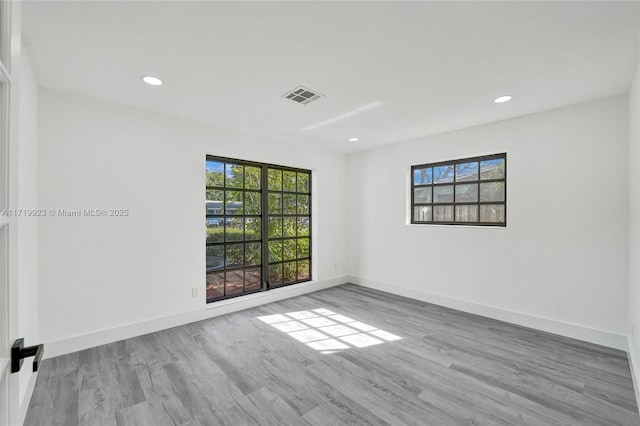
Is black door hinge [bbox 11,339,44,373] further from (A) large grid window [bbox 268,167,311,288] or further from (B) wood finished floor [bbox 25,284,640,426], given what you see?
(A) large grid window [bbox 268,167,311,288]

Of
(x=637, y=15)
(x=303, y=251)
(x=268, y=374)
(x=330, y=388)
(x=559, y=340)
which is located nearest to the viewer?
(x=637, y=15)

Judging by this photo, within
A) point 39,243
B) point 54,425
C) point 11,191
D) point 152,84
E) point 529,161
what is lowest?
point 54,425

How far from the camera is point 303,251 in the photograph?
506 cm

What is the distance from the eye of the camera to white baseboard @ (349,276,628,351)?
2.86 metres

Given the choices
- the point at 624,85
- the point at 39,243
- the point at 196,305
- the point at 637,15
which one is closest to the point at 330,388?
the point at 196,305

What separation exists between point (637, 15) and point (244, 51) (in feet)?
8.17

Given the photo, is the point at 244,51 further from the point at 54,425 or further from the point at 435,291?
the point at 435,291

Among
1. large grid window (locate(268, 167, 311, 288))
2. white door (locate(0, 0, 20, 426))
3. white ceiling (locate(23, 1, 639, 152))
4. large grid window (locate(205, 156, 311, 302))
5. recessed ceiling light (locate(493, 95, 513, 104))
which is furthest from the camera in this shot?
large grid window (locate(268, 167, 311, 288))

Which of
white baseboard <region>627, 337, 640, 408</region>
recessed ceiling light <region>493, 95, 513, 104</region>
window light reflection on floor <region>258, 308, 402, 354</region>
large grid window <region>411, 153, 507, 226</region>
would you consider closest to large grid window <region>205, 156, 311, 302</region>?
window light reflection on floor <region>258, 308, 402, 354</region>

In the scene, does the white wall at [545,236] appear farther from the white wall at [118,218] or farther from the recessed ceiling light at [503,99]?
the white wall at [118,218]

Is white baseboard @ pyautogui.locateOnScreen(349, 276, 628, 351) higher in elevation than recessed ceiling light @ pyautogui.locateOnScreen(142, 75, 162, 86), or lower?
lower

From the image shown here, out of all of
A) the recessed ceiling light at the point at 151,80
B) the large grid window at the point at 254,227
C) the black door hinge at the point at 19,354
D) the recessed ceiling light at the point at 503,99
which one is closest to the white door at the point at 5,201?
the black door hinge at the point at 19,354

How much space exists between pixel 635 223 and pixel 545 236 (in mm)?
867

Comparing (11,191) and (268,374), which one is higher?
(11,191)
